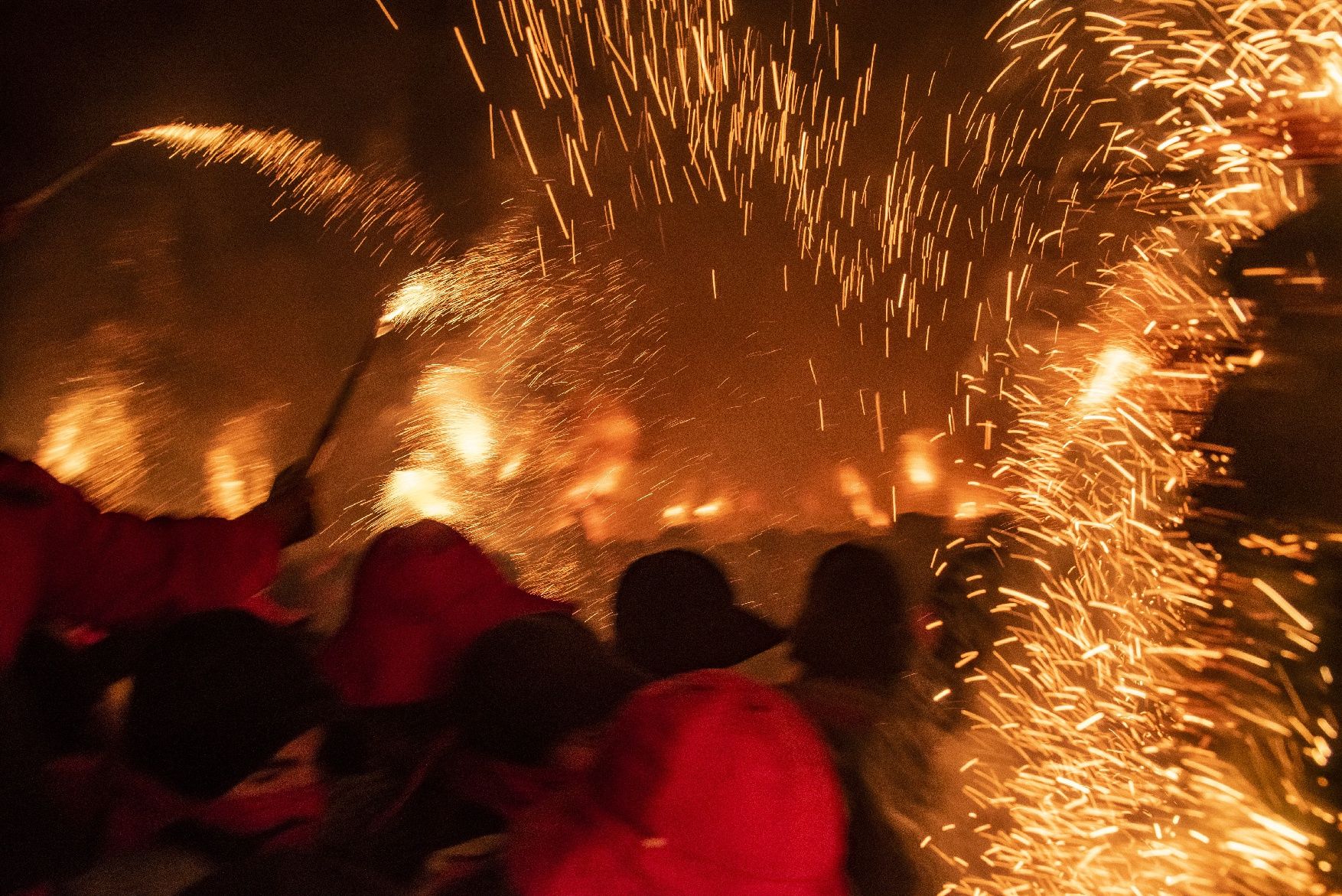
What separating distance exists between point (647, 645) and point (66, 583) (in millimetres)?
1206

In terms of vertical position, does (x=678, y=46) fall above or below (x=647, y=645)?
above

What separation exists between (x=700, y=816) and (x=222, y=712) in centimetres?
63

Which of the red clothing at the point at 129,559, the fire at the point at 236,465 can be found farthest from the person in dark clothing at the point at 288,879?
the fire at the point at 236,465

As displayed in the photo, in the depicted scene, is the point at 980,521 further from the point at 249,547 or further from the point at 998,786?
the point at 249,547

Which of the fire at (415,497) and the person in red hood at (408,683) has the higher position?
the person in red hood at (408,683)

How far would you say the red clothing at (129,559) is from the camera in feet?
6.12

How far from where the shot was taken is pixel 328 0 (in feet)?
11.9

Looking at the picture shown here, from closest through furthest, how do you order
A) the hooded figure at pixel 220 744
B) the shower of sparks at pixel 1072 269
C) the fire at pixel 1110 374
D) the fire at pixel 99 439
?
the hooded figure at pixel 220 744 < the shower of sparks at pixel 1072 269 < the fire at pixel 1110 374 < the fire at pixel 99 439

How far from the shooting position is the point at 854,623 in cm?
208

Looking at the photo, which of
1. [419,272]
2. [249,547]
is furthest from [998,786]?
[419,272]

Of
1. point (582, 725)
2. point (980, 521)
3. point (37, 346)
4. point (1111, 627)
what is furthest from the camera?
point (980, 521)

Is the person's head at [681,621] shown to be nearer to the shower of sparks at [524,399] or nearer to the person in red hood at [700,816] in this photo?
the person in red hood at [700,816]

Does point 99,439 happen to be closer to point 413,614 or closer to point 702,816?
point 413,614

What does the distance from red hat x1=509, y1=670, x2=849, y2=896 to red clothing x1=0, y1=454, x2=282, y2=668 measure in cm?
116
